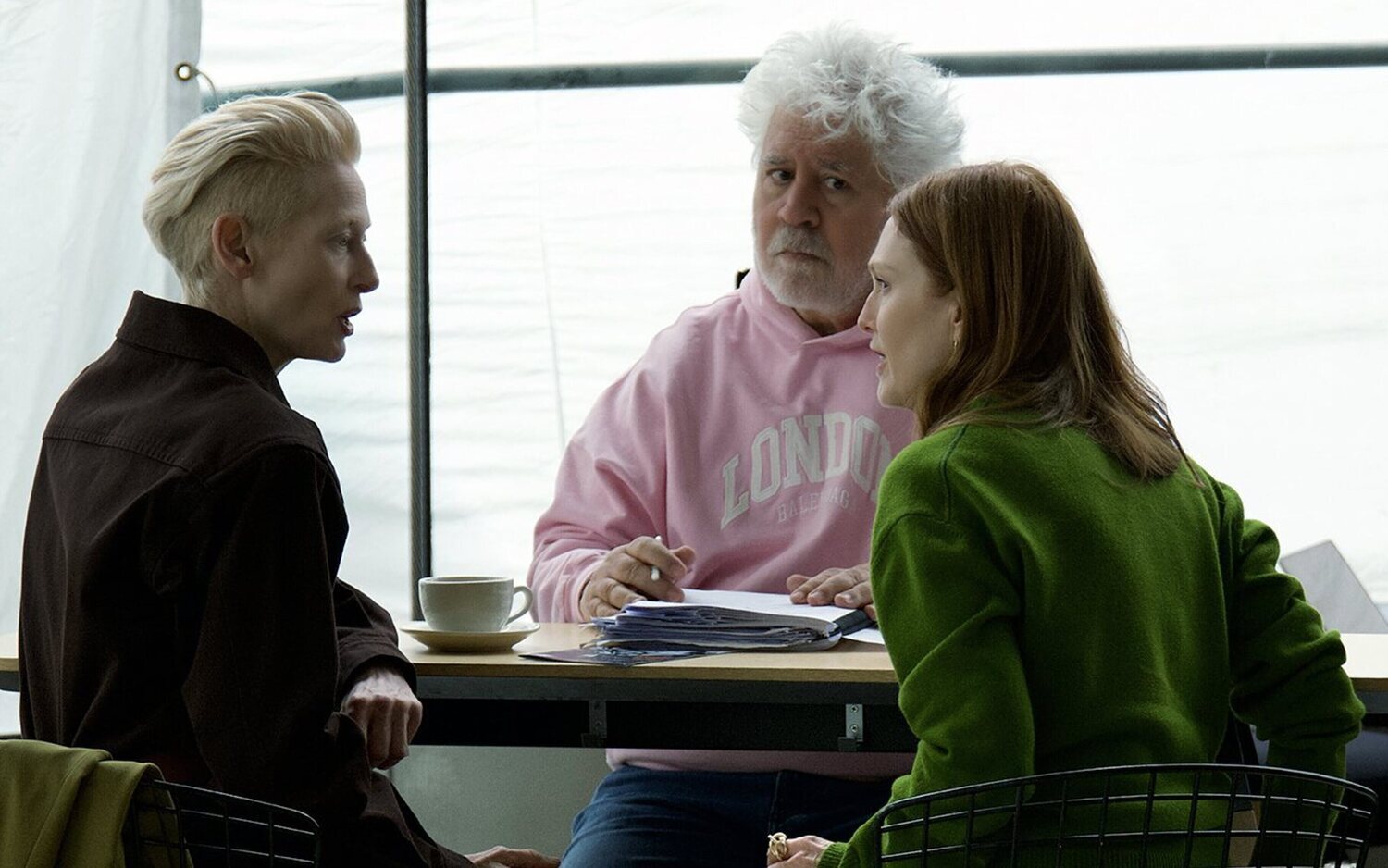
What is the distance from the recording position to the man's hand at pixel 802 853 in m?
1.36

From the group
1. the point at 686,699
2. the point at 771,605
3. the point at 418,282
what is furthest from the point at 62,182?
the point at 686,699

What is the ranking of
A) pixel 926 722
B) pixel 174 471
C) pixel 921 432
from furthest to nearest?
pixel 921 432, pixel 174 471, pixel 926 722

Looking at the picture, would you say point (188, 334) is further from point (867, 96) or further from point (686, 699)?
point (867, 96)

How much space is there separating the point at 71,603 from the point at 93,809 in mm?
330

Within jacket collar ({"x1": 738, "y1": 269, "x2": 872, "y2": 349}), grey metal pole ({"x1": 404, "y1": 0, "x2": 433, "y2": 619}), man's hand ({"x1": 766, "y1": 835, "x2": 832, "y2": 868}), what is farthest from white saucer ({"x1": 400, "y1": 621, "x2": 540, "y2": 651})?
grey metal pole ({"x1": 404, "y1": 0, "x2": 433, "y2": 619})

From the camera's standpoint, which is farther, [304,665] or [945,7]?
[945,7]

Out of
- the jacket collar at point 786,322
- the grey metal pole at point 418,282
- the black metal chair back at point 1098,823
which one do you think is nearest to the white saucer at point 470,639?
the black metal chair back at point 1098,823

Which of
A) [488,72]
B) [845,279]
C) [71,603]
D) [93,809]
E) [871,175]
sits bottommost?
[93,809]

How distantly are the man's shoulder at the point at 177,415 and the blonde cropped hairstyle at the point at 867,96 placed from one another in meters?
1.11

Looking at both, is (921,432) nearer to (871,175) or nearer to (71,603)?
(71,603)

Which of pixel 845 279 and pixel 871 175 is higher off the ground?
pixel 871 175

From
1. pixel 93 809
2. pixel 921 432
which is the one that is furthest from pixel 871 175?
pixel 93 809

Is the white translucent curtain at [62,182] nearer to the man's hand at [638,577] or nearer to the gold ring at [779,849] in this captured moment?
the man's hand at [638,577]

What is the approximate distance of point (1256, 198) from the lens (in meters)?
3.19
